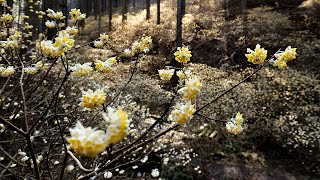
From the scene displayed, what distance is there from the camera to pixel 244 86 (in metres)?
8.63

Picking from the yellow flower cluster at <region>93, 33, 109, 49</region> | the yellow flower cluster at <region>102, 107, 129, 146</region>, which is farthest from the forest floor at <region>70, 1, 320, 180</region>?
the yellow flower cluster at <region>102, 107, 129, 146</region>

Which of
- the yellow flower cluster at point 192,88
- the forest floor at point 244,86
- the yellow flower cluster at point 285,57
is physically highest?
the yellow flower cluster at point 285,57

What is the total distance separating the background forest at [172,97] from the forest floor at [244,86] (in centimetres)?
3

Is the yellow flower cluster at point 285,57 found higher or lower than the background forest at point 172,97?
higher

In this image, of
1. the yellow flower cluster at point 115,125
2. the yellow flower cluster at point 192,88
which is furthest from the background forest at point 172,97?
the yellow flower cluster at point 192,88

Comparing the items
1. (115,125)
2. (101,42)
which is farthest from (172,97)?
(101,42)

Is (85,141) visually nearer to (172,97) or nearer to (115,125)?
(115,125)

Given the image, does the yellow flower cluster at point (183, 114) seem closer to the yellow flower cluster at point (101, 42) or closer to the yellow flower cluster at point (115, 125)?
the yellow flower cluster at point (115, 125)

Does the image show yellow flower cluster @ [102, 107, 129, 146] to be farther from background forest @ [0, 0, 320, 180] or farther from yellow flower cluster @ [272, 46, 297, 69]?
yellow flower cluster @ [272, 46, 297, 69]

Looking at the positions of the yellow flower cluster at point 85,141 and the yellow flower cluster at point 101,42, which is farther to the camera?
the yellow flower cluster at point 101,42

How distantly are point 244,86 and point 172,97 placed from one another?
7.00 metres

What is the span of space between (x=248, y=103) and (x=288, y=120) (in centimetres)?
112

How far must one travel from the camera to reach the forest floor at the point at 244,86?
6.55 meters

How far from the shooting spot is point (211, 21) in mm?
14688
